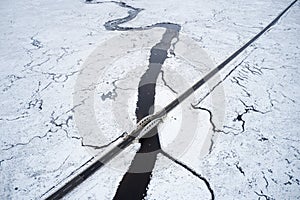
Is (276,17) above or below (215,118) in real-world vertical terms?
above

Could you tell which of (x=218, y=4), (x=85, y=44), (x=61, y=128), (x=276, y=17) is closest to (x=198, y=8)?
(x=218, y=4)

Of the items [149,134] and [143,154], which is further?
[149,134]

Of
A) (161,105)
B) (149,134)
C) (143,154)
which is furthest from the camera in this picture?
(161,105)

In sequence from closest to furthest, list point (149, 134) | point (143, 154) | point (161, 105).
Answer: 1. point (143, 154)
2. point (149, 134)
3. point (161, 105)

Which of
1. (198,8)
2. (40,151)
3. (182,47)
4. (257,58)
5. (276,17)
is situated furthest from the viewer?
(198,8)

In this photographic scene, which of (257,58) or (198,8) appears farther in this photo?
(198,8)

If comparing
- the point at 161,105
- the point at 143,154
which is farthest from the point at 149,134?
the point at 161,105

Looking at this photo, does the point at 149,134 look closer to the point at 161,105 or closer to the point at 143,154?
the point at 143,154

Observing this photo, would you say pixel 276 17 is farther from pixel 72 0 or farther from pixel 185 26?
pixel 72 0
